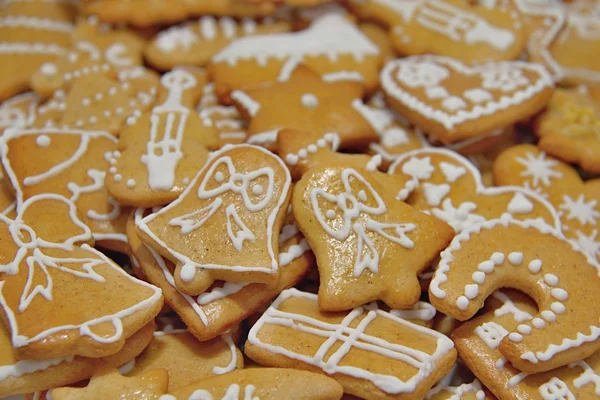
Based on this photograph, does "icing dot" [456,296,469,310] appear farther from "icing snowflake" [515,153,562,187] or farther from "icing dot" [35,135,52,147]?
"icing dot" [35,135,52,147]

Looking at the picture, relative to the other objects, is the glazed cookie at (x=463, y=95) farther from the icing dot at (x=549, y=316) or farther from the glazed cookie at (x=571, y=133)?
the icing dot at (x=549, y=316)

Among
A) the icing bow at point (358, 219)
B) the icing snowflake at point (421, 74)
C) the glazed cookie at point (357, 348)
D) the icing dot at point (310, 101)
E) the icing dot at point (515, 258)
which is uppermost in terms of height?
the icing dot at point (310, 101)

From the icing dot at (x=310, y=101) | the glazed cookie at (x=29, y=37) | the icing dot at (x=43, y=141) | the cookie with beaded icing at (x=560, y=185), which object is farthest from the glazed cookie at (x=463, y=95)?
the glazed cookie at (x=29, y=37)

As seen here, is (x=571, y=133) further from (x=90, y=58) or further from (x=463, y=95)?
(x=90, y=58)

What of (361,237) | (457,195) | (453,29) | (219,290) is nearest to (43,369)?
(219,290)

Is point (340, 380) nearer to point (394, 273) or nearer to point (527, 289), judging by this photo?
point (394, 273)

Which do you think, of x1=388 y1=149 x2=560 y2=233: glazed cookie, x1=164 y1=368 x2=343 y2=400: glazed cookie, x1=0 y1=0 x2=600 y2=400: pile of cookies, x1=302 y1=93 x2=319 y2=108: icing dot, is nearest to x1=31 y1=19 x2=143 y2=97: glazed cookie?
x1=0 y1=0 x2=600 y2=400: pile of cookies
